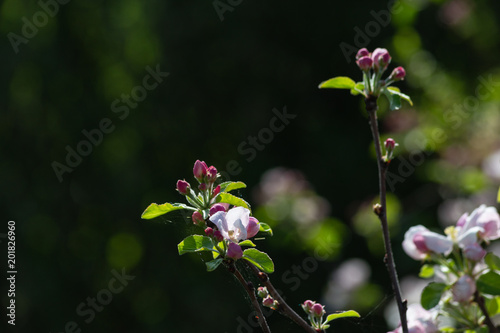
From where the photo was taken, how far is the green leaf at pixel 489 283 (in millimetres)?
888

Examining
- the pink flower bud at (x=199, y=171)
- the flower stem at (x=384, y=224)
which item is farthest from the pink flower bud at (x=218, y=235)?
the flower stem at (x=384, y=224)

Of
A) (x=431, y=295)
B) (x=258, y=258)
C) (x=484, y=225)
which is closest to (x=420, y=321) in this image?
(x=431, y=295)

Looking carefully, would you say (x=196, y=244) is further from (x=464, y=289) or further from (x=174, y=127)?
(x=174, y=127)

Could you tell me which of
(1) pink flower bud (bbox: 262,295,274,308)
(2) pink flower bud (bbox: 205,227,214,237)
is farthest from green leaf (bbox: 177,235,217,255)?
(1) pink flower bud (bbox: 262,295,274,308)

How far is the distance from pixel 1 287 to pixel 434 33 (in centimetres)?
360

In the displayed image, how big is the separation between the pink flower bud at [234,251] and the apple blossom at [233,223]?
1 centimetres

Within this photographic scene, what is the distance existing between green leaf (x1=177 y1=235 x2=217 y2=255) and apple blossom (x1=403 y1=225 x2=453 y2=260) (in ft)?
1.09

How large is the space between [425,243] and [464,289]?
9cm

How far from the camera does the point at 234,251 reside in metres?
0.81

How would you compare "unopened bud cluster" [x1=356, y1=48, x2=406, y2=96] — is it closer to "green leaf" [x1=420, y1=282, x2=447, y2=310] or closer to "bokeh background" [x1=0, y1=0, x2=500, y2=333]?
"green leaf" [x1=420, y1=282, x2=447, y2=310]

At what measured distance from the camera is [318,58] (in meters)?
4.65

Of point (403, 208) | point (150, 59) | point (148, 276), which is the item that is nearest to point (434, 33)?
point (403, 208)

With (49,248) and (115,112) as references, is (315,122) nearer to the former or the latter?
(115,112)

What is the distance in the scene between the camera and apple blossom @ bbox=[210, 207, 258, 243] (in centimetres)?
81
